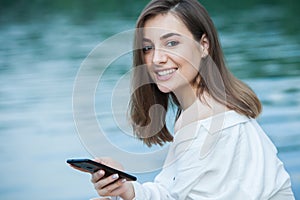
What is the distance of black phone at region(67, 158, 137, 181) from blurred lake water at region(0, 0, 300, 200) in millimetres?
867

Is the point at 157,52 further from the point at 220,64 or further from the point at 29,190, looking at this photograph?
the point at 29,190

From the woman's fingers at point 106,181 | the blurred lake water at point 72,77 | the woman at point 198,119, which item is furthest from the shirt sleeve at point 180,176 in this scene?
the blurred lake water at point 72,77

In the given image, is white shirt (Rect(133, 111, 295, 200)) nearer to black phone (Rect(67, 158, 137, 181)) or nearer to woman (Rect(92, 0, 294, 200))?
woman (Rect(92, 0, 294, 200))

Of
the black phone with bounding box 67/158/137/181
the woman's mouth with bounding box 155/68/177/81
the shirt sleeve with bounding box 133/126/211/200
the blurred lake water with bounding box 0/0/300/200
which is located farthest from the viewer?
the blurred lake water with bounding box 0/0/300/200

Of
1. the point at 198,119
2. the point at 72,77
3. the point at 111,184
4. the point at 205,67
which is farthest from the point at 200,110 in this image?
the point at 72,77

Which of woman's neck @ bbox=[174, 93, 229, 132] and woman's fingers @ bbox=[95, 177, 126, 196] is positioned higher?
woman's neck @ bbox=[174, 93, 229, 132]

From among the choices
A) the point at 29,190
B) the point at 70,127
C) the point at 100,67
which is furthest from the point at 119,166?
the point at 100,67

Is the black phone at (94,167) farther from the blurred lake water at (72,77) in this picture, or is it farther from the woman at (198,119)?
the blurred lake water at (72,77)

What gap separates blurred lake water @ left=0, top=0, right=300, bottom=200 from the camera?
362 centimetres

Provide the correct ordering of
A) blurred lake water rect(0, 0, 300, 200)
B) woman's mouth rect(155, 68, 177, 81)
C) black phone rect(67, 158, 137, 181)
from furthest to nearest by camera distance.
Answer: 1. blurred lake water rect(0, 0, 300, 200)
2. woman's mouth rect(155, 68, 177, 81)
3. black phone rect(67, 158, 137, 181)

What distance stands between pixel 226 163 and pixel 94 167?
11.3 inches

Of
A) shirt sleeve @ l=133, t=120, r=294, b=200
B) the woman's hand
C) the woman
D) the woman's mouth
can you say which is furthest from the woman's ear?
the woman's hand

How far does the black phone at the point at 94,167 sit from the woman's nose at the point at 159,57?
30 centimetres

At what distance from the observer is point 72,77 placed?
5273 millimetres
